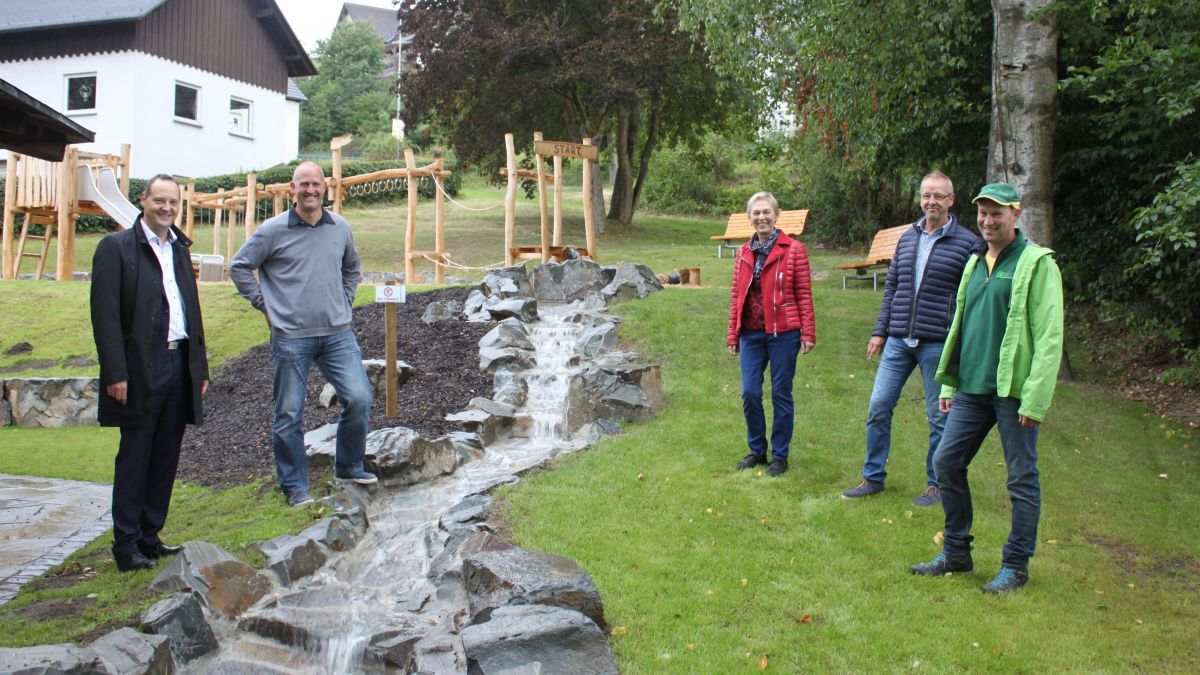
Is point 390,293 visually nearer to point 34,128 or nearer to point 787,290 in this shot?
point 34,128

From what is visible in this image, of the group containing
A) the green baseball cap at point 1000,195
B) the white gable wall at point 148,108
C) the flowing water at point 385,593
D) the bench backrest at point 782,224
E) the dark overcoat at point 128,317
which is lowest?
the flowing water at point 385,593

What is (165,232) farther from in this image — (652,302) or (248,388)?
(652,302)

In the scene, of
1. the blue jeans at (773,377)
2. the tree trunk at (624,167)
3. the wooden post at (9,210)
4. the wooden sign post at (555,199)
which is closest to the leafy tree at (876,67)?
the wooden sign post at (555,199)

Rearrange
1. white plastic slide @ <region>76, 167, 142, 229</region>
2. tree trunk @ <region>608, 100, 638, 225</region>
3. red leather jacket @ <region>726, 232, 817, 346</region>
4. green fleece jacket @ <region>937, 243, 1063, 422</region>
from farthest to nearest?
tree trunk @ <region>608, 100, 638, 225</region>
white plastic slide @ <region>76, 167, 142, 229</region>
red leather jacket @ <region>726, 232, 817, 346</region>
green fleece jacket @ <region>937, 243, 1063, 422</region>

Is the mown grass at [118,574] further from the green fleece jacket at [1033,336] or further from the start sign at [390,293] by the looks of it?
the green fleece jacket at [1033,336]

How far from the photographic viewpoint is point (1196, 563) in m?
5.65

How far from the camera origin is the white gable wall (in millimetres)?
27172

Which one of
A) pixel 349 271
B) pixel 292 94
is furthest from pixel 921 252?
pixel 292 94

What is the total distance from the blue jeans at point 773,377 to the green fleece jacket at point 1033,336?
2.11m

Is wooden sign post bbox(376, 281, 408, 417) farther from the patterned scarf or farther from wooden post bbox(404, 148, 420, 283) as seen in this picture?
wooden post bbox(404, 148, 420, 283)

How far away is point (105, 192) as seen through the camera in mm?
16156

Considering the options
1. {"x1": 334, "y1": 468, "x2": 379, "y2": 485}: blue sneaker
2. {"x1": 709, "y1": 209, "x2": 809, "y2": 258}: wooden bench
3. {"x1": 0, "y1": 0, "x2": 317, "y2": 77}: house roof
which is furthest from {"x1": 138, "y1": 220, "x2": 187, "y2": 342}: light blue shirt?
{"x1": 0, "y1": 0, "x2": 317, "y2": 77}: house roof

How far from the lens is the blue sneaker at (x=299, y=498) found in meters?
6.36

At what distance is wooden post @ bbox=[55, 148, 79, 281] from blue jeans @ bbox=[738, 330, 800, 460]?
13948 mm
